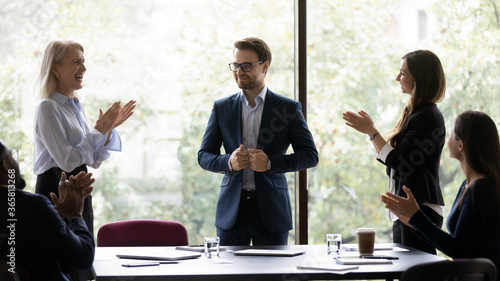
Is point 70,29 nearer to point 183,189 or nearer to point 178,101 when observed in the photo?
point 178,101

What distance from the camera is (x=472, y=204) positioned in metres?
2.60

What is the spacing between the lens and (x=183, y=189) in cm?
464

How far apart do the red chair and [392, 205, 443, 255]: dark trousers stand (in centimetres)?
119

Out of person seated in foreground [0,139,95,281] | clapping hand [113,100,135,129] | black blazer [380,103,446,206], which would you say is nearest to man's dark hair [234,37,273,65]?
clapping hand [113,100,135,129]

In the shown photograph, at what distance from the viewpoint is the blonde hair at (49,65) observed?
141 inches

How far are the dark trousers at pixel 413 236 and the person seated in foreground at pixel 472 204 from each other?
495mm

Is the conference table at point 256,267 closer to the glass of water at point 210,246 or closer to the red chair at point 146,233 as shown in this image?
the glass of water at point 210,246

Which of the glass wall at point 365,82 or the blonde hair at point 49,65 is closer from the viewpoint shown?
the blonde hair at point 49,65

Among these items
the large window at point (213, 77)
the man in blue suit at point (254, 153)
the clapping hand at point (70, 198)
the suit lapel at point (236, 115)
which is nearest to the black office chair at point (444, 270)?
the clapping hand at point (70, 198)

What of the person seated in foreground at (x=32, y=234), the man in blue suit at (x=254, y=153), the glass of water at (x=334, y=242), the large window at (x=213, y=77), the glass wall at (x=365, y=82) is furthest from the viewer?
the glass wall at (x=365, y=82)

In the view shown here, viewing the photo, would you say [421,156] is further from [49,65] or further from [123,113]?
[49,65]

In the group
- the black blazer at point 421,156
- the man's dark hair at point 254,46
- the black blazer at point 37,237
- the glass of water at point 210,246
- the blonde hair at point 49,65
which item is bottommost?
the glass of water at point 210,246

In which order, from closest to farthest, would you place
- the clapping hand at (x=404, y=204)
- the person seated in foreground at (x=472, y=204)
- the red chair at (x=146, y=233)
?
1. the person seated in foreground at (x=472, y=204)
2. the clapping hand at (x=404, y=204)
3. the red chair at (x=146, y=233)

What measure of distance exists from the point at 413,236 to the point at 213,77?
2.00m
